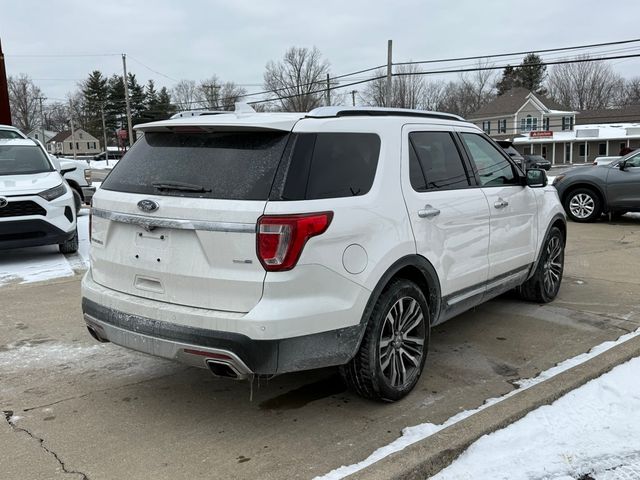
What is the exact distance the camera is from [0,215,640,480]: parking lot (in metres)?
3.13

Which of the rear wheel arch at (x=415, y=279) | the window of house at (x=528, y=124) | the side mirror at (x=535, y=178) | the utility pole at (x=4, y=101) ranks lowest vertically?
the rear wheel arch at (x=415, y=279)

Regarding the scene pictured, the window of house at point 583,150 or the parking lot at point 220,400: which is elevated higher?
the window of house at point 583,150

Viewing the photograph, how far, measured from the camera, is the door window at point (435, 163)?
3936 mm

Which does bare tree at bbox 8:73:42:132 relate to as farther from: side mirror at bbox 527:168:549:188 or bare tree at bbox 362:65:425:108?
side mirror at bbox 527:168:549:188

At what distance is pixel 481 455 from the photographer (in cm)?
307

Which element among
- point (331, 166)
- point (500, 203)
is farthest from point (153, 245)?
point (500, 203)

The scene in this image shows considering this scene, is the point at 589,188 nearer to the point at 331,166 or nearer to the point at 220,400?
the point at 331,166

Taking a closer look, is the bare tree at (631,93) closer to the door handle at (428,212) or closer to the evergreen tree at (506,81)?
the evergreen tree at (506,81)

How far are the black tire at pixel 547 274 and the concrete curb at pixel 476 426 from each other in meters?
1.51

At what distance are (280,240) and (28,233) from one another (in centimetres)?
619

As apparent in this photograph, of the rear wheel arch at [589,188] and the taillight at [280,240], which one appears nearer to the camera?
the taillight at [280,240]

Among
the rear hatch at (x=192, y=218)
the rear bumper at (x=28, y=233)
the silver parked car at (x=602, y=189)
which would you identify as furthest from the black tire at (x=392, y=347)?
the silver parked car at (x=602, y=189)

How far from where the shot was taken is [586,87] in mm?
82750

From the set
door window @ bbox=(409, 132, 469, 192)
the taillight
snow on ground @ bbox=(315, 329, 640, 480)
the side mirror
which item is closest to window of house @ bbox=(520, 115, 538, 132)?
the side mirror
